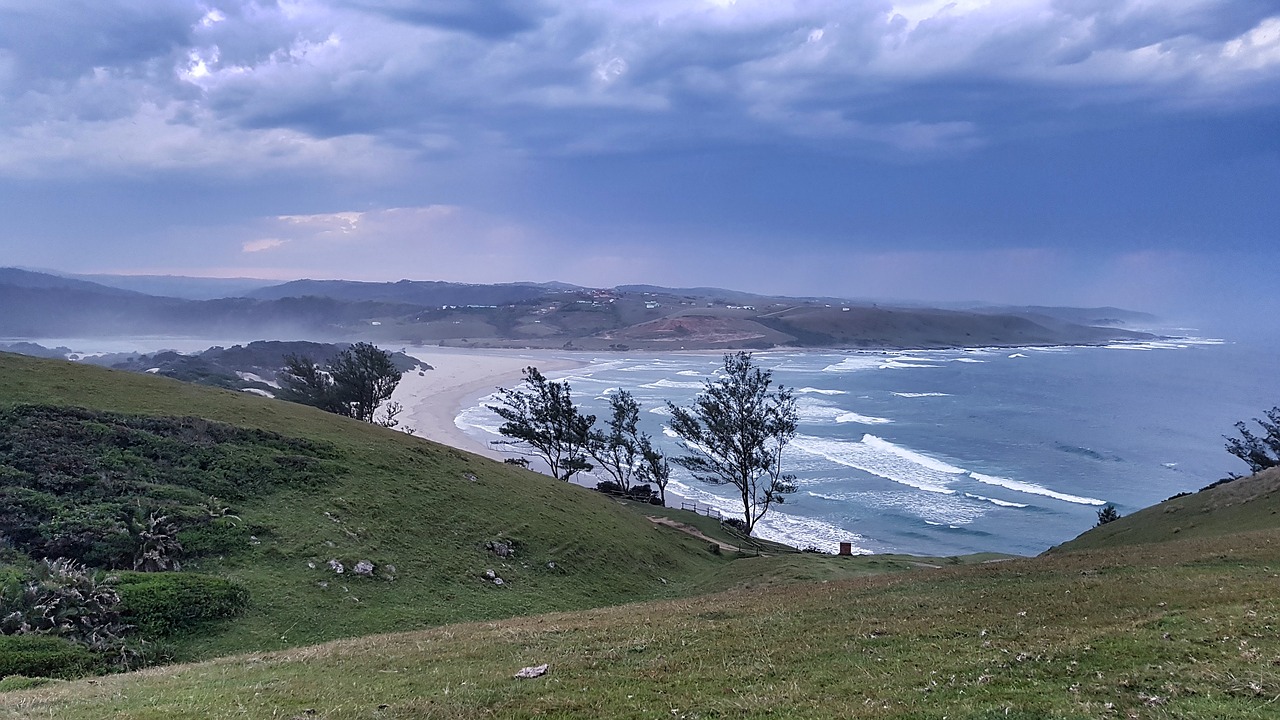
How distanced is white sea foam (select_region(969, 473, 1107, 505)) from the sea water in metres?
0.21

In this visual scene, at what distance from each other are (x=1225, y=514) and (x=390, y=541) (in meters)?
36.2

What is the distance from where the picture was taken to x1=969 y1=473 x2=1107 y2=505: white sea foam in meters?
66.1

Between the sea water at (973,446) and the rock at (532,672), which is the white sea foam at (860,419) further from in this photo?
the rock at (532,672)

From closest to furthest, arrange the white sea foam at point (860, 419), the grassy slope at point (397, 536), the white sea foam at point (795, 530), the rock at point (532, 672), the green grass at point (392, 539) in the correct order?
the rock at point (532, 672)
the green grass at point (392, 539)
the grassy slope at point (397, 536)
the white sea foam at point (795, 530)
the white sea foam at point (860, 419)

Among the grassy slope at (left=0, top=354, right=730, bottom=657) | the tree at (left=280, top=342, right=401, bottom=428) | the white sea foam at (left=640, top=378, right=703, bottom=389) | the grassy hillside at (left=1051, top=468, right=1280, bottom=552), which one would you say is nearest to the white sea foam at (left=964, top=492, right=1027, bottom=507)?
the grassy hillside at (left=1051, top=468, right=1280, bottom=552)

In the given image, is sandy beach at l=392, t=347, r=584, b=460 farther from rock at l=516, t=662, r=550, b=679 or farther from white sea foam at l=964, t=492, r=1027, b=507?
rock at l=516, t=662, r=550, b=679

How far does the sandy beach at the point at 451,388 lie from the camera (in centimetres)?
8781

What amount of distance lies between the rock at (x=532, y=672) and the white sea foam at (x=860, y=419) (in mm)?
96640

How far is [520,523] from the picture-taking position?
3125 cm

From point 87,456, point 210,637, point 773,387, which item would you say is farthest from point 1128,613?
point 773,387

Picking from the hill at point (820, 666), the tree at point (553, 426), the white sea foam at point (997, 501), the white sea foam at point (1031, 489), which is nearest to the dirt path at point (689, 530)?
the tree at point (553, 426)

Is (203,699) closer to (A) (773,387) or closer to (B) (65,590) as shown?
(B) (65,590)

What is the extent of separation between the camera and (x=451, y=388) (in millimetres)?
137000


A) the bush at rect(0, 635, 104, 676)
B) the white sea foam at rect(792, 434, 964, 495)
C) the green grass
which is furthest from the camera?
the white sea foam at rect(792, 434, 964, 495)
